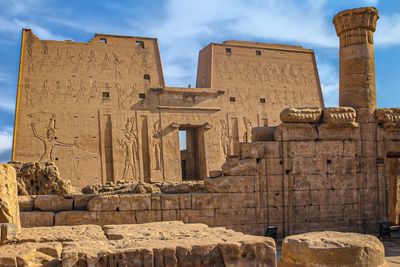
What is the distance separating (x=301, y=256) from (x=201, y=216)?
4223mm

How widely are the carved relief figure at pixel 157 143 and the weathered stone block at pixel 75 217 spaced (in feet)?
30.3

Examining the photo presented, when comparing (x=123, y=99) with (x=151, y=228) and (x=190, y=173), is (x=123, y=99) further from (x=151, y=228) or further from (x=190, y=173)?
(x=151, y=228)

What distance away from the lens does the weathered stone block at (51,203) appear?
855 centimetres

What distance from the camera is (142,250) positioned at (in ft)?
12.5

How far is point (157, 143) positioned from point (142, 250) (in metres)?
14.2

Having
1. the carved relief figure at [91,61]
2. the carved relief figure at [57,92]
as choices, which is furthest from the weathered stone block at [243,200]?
the carved relief figure at [91,61]

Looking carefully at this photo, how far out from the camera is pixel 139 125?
17.8 meters

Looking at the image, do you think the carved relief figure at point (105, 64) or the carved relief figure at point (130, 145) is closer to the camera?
the carved relief figure at point (130, 145)

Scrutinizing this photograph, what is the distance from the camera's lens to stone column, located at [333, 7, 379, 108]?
36.0 feet

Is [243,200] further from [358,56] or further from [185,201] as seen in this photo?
[358,56]

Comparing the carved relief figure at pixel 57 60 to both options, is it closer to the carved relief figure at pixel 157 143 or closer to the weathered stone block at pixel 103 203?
the carved relief figure at pixel 157 143

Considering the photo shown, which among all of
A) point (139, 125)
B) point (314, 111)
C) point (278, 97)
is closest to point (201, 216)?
point (314, 111)

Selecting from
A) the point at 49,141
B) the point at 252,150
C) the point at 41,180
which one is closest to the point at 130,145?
the point at 49,141

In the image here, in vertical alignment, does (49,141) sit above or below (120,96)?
below
